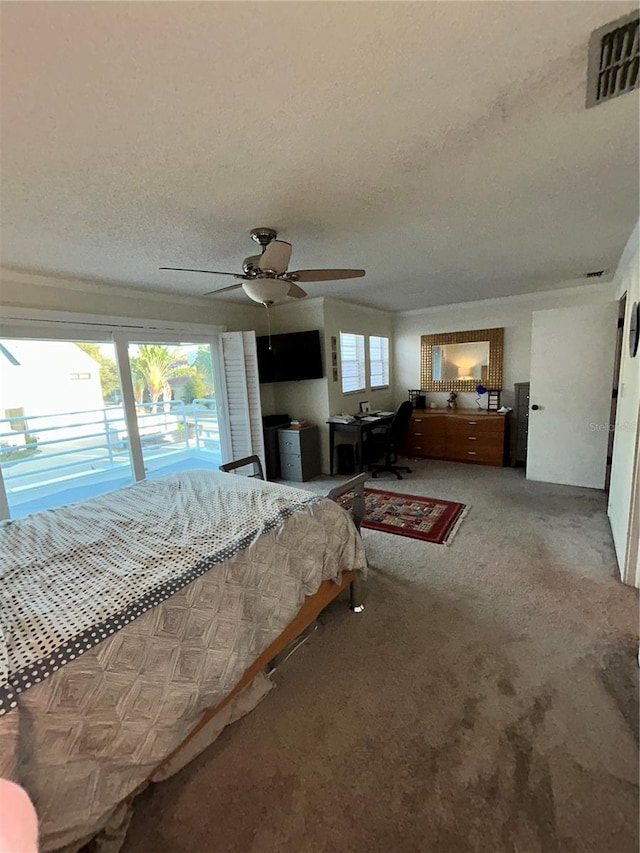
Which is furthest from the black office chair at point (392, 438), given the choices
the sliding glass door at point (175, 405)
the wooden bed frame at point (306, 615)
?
the wooden bed frame at point (306, 615)

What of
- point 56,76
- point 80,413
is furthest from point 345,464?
point 56,76

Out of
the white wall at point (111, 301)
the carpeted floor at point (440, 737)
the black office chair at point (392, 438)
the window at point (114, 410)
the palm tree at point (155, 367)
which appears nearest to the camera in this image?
the carpeted floor at point (440, 737)

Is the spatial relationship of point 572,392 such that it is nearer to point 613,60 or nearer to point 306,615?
point 613,60

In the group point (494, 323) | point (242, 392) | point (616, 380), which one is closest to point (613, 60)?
point (616, 380)

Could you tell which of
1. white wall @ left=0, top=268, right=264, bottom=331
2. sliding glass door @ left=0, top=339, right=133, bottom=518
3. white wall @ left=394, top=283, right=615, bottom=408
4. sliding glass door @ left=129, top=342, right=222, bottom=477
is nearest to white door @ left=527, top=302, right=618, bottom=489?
white wall @ left=394, top=283, right=615, bottom=408

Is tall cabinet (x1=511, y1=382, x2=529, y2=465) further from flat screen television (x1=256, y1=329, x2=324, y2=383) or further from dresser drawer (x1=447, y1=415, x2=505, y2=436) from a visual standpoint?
flat screen television (x1=256, y1=329, x2=324, y2=383)

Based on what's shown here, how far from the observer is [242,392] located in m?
4.29

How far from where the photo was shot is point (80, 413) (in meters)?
3.95

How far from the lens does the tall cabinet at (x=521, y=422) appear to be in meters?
4.70

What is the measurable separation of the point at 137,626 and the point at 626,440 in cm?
317

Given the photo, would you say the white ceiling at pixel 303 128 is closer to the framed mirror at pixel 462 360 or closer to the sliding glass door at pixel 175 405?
the sliding glass door at pixel 175 405

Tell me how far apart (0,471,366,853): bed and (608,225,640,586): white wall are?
5.99ft

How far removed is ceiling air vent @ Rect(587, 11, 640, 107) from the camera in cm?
96

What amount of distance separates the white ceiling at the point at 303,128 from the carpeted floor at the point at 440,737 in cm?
234
